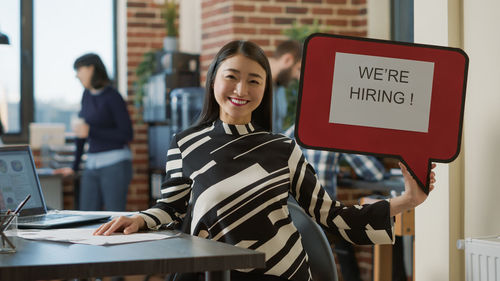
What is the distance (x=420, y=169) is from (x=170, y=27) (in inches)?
166

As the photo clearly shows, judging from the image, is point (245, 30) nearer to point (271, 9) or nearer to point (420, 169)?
point (271, 9)

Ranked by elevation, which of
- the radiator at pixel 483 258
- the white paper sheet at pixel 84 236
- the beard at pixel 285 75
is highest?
the beard at pixel 285 75

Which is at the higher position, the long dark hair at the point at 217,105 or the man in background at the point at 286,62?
the man in background at the point at 286,62

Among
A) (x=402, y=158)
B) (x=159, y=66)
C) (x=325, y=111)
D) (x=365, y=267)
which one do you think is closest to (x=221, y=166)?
(x=325, y=111)

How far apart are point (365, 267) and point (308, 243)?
3.06 metres

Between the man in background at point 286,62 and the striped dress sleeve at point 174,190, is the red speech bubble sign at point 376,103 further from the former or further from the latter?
the man in background at point 286,62

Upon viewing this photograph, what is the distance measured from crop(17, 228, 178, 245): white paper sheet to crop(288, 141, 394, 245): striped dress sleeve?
0.37 m

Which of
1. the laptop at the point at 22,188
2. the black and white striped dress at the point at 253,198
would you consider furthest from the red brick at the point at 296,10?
the black and white striped dress at the point at 253,198

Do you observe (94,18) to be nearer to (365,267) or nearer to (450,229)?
(365,267)

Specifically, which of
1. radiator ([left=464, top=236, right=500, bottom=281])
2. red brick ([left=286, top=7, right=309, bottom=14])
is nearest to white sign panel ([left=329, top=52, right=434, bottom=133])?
radiator ([left=464, top=236, right=500, bottom=281])

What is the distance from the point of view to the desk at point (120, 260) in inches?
49.0

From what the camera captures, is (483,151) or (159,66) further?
(159,66)

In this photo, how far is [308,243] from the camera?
6.28 ft

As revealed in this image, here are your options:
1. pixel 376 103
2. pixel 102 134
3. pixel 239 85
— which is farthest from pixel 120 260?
pixel 102 134
